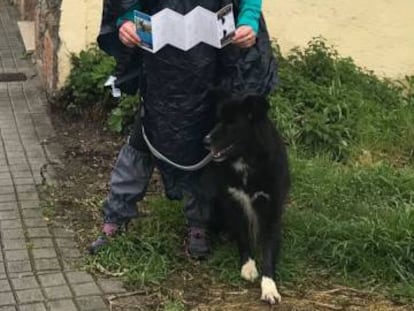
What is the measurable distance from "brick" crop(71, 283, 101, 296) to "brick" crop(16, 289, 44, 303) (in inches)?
7.3

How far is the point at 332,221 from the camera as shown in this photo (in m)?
4.95

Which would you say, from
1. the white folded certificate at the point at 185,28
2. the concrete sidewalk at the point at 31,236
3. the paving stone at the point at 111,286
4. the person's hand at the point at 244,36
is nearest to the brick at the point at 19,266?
the concrete sidewalk at the point at 31,236

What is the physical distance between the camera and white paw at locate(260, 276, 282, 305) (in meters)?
4.23

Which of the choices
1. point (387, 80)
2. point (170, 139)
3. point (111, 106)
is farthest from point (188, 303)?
point (387, 80)

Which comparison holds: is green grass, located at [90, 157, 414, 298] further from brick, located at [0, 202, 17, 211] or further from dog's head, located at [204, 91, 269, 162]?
brick, located at [0, 202, 17, 211]

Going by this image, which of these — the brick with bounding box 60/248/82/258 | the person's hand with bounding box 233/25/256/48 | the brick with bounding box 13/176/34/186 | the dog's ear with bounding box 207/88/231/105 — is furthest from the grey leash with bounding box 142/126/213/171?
the brick with bounding box 13/176/34/186

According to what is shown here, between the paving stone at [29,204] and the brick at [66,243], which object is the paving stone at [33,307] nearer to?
the brick at [66,243]

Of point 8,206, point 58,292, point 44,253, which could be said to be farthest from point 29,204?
point 58,292

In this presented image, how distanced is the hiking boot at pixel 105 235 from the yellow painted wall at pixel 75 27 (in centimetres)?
239

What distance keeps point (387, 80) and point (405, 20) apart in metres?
0.57

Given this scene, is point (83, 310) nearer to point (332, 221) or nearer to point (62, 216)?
point (62, 216)

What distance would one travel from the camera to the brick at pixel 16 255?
4598 millimetres

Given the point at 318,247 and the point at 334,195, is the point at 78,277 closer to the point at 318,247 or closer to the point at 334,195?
the point at 318,247

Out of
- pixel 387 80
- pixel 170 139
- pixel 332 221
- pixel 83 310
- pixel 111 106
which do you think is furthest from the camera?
pixel 387 80
